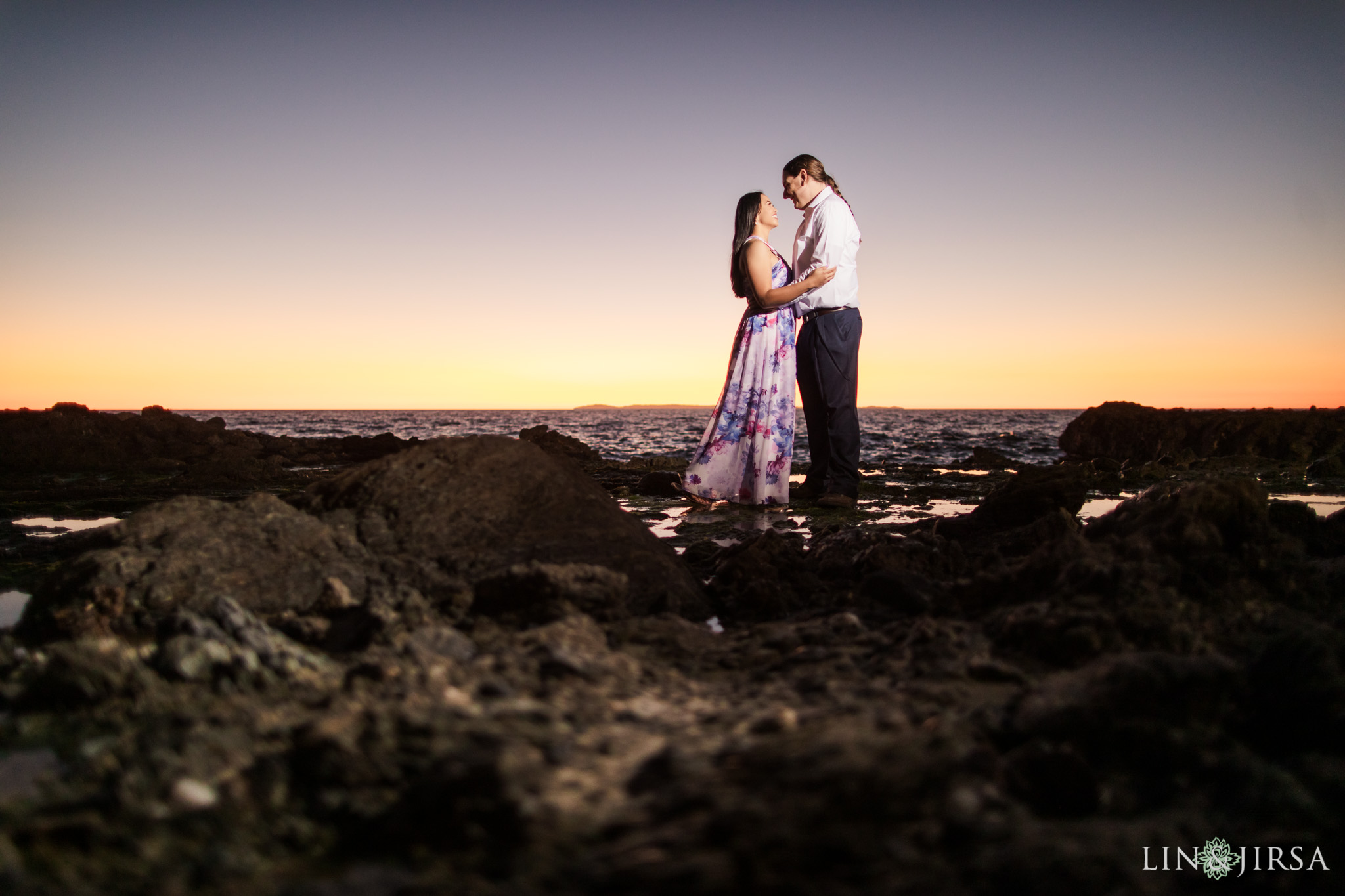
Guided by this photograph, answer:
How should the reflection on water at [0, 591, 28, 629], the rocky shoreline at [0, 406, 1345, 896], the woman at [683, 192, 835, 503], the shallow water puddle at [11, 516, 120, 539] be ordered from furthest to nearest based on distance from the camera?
the woman at [683, 192, 835, 503] < the shallow water puddle at [11, 516, 120, 539] < the reflection on water at [0, 591, 28, 629] < the rocky shoreline at [0, 406, 1345, 896]

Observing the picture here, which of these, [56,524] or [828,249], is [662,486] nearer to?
[828,249]

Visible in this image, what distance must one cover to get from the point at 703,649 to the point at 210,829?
1.28 metres

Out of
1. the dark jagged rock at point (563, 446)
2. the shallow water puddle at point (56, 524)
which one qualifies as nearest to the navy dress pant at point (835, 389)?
the dark jagged rock at point (563, 446)

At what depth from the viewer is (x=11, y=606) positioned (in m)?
2.91

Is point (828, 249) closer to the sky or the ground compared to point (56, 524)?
closer to the sky

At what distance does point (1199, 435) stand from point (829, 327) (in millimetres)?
10106

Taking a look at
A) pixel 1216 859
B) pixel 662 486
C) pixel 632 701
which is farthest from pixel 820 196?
pixel 1216 859

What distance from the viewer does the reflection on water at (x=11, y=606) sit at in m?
2.68

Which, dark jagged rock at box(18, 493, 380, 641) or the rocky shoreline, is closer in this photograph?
the rocky shoreline

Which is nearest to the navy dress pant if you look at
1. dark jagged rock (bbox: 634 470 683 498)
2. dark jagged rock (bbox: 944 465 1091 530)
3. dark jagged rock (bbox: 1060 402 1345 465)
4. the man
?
the man

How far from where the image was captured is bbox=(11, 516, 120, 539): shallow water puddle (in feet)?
15.2

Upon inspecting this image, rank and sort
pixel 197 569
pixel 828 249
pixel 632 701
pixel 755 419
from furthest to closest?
1. pixel 755 419
2. pixel 828 249
3. pixel 197 569
4. pixel 632 701

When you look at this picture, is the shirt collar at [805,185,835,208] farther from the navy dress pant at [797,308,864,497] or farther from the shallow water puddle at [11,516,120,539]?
the shallow water puddle at [11,516,120,539]

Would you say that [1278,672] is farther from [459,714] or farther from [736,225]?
[736,225]
